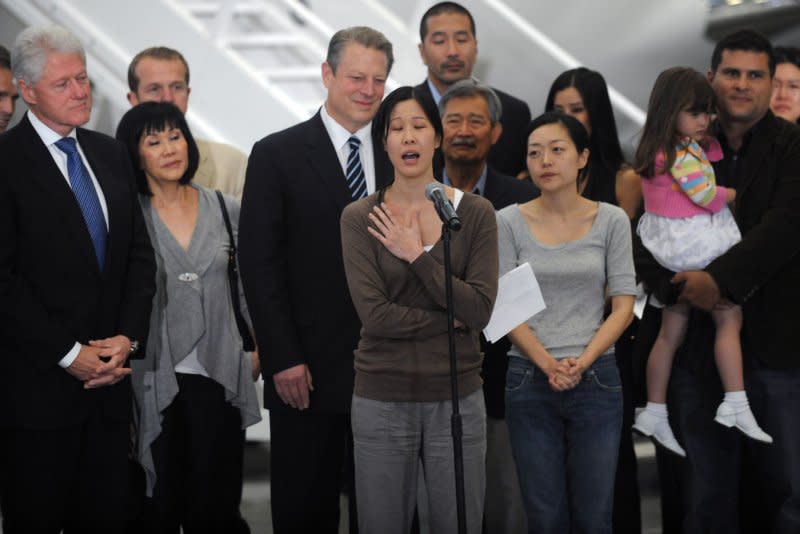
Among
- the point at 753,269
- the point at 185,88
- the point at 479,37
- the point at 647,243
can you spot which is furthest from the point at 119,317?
the point at 479,37

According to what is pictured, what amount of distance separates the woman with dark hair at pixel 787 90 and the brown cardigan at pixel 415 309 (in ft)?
6.08

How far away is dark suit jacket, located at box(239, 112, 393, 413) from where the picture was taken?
3488mm

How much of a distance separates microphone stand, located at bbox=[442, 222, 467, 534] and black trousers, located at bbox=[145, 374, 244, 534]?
1.08 m

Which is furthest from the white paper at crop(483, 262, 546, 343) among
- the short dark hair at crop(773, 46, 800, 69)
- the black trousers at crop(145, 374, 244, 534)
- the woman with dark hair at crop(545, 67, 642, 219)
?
the short dark hair at crop(773, 46, 800, 69)

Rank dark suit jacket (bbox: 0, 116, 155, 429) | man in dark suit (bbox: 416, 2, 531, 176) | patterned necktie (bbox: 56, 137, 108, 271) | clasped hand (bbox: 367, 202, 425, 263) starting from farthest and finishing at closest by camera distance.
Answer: man in dark suit (bbox: 416, 2, 531, 176) → patterned necktie (bbox: 56, 137, 108, 271) → dark suit jacket (bbox: 0, 116, 155, 429) → clasped hand (bbox: 367, 202, 425, 263)

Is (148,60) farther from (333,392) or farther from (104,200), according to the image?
(333,392)

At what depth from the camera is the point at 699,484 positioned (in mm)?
3816

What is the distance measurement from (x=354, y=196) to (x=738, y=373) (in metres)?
1.31

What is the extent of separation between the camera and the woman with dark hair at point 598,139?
395 cm

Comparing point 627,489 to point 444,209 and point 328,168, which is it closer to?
point 328,168

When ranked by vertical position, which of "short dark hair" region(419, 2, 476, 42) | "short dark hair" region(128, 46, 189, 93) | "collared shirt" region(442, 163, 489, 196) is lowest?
"collared shirt" region(442, 163, 489, 196)

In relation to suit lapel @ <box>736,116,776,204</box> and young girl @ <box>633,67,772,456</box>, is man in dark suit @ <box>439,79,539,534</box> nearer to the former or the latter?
young girl @ <box>633,67,772,456</box>

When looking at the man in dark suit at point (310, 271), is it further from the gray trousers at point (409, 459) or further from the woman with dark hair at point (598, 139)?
the woman with dark hair at point (598, 139)

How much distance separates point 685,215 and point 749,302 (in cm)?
36
